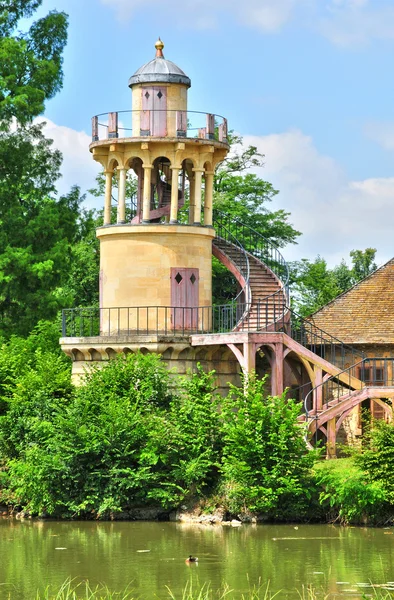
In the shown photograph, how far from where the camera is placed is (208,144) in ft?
152

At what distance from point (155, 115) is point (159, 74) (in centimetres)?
133

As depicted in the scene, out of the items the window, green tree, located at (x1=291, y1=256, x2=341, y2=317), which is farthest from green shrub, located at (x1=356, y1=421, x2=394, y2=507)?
green tree, located at (x1=291, y1=256, x2=341, y2=317)

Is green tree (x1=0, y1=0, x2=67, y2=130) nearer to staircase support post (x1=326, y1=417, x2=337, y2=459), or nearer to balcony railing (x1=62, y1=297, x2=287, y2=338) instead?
balcony railing (x1=62, y1=297, x2=287, y2=338)

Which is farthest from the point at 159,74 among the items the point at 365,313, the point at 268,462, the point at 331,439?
the point at 268,462

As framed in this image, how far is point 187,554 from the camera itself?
34062 millimetres

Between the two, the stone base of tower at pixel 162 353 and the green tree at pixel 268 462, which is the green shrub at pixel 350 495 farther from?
the stone base of tower at pixel 162 353

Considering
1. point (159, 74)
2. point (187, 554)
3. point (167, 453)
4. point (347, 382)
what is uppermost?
point (159, 74)

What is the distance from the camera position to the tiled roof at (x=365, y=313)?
1847 inches

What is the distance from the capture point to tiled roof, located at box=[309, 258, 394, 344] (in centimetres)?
4691

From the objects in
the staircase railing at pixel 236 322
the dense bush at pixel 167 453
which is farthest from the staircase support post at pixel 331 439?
the staircase railing at pixel 236 322

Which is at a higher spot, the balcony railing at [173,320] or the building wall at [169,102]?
the building wall at [169,102]

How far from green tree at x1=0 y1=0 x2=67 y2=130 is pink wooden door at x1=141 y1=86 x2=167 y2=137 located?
18.2ft

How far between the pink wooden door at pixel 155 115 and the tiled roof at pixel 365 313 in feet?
25.2

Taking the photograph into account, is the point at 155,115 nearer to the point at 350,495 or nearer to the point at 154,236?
the point at 154,236
